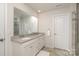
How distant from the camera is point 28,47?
1.41 m

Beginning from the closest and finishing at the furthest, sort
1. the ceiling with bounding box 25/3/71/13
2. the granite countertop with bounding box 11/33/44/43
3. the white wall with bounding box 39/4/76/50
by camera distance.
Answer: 1. the ceiling with bounding box 25/3/71/13
2. the granite countertop with bounding box 11/33/44/43
3. the white wall with bounding box 39/4/76/50

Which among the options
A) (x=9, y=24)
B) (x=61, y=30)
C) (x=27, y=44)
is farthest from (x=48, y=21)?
(x=9, y=24)

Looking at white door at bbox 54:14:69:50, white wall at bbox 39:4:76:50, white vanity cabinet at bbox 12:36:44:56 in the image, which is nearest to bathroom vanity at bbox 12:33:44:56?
white vanity cabinet at bbox 12:36:44:56

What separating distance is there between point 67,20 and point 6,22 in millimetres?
1105

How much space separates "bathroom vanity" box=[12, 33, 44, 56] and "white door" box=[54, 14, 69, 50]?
0.32 meters

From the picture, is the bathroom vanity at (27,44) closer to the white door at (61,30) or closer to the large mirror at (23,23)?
the large mirror at (23,23)

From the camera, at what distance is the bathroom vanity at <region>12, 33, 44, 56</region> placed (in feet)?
4.14

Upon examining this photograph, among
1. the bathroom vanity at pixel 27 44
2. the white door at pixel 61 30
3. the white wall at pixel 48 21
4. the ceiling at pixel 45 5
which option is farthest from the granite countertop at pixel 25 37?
the ceiling at pixel 45 5

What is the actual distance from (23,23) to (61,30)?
2.50 ft

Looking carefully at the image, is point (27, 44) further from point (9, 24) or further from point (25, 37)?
point (9, 24)

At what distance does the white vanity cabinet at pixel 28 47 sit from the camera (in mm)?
1230

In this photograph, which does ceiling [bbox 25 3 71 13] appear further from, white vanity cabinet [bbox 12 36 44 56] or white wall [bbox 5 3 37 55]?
white vanity cabinet [bbox 12 36 44 56]

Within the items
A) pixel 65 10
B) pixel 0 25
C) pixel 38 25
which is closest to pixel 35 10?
pixel 38 25

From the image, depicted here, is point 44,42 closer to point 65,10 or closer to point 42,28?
point 42,28
